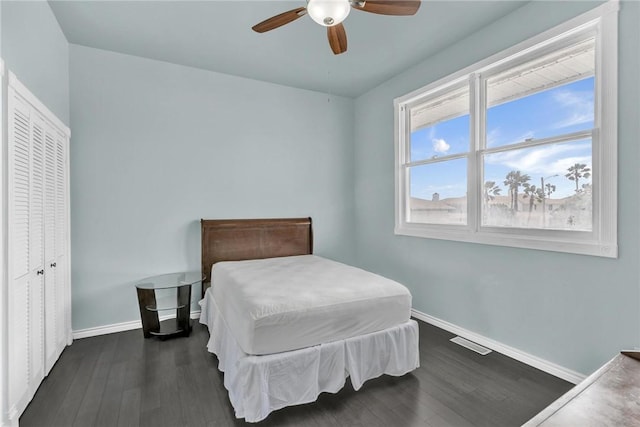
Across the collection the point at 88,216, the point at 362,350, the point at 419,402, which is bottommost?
the point at 419,402

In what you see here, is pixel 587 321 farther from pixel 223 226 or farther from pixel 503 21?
pixel 223 226

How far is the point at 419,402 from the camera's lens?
2033mm

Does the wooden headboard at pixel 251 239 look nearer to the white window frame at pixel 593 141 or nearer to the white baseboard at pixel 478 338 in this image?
A: the white baseboard at pixel 478 338

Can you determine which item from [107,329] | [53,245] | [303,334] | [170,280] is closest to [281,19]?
[303,334]

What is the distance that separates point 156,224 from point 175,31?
1945 mm

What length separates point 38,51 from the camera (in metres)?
2.22

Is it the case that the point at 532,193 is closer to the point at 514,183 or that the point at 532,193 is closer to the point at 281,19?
the point at 514,183

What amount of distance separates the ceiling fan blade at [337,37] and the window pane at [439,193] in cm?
171

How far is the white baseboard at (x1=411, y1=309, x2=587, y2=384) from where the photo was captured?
2.27m

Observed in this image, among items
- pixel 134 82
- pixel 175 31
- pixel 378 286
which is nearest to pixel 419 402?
pixel 378 286

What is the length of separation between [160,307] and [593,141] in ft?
12.8

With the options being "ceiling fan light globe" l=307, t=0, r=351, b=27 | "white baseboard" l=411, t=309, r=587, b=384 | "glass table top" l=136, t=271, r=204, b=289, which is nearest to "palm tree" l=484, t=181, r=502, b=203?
"white baseboard" l=411, t=309, r=587, b=384

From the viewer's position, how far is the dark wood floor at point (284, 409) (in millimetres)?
1871

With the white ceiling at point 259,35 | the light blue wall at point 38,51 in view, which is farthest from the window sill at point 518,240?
the light blue wall at point 38,51
